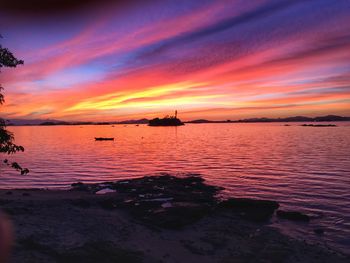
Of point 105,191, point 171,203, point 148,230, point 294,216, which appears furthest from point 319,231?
point 105,191

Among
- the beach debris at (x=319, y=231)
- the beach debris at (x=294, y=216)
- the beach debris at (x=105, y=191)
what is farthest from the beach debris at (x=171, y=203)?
the beach debris at (x=319, y=231)

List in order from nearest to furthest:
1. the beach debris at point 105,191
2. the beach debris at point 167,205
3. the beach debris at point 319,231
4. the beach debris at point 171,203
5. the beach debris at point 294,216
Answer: the beach debris at point 319,231 < the beach debris at point 171,203 < the beach debris at point 294,216 < the beach debris at point 167,205 < the beach debris at point 105,191

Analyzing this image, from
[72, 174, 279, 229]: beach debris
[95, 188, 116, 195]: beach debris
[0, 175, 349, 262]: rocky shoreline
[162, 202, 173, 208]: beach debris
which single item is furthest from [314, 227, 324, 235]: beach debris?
[95, 188, 116, 195]: beach debris

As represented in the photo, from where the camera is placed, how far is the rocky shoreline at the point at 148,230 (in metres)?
12.5

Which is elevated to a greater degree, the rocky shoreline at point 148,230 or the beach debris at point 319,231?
the rocky shoreline at point 148,230

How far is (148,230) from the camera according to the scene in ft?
50.0

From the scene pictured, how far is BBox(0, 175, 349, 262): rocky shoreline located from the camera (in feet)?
40.9

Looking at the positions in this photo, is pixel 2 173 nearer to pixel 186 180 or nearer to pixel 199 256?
pixel 186 180

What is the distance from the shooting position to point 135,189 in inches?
969

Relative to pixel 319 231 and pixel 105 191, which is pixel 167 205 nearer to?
pixel 105 191

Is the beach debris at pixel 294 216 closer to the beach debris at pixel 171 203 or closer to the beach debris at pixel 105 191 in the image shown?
the beach debris at pixel 171 203

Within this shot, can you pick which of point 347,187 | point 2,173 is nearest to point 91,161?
point 2,173

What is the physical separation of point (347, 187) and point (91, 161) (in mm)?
32019

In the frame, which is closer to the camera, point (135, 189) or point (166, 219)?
point (166, 219)
